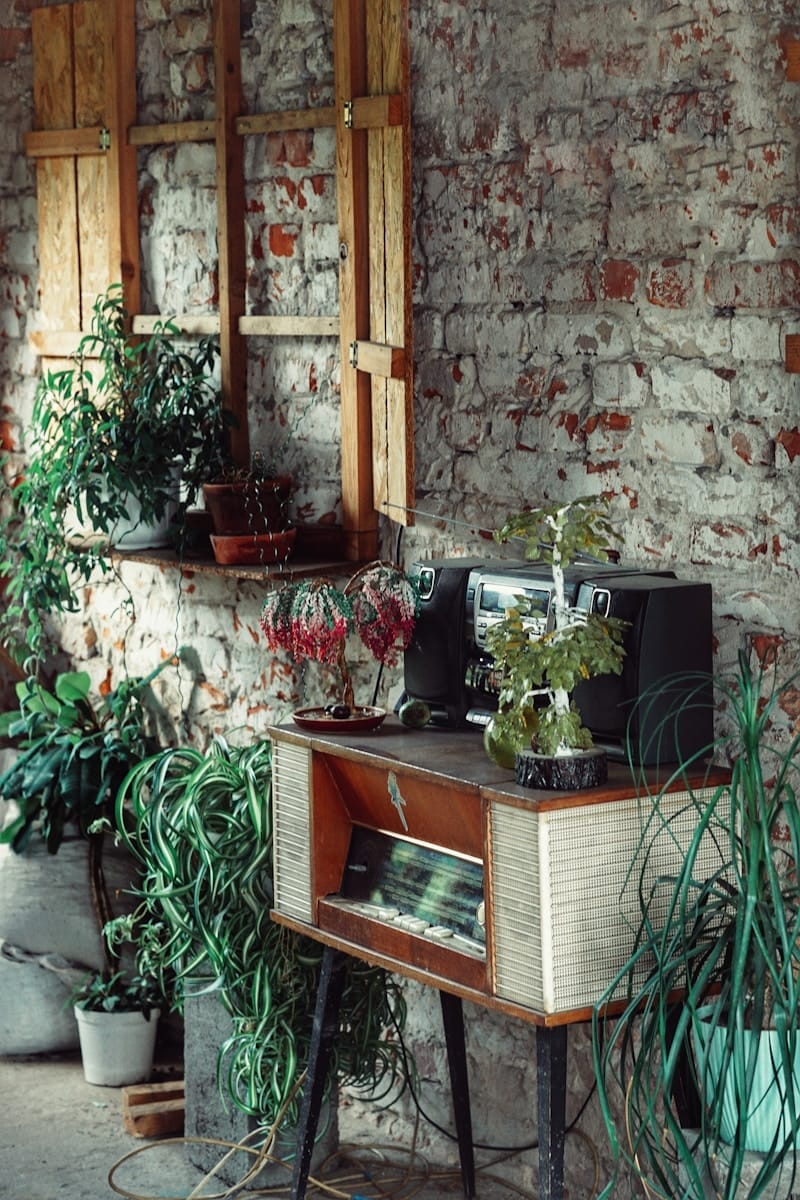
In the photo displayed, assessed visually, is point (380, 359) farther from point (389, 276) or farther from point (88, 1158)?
point (88, 1158)

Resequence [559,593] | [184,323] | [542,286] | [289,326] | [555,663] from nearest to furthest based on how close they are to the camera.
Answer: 1. [555,663]
2. [559,593]
3. [542,286]
4. [289,326]
5. [184,323]

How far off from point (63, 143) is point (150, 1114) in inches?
115

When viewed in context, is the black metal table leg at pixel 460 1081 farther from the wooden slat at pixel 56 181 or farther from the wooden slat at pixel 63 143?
the wooden slat at pixel 63 143

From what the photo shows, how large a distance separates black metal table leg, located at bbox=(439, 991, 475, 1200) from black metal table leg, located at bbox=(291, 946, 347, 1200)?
34 cm

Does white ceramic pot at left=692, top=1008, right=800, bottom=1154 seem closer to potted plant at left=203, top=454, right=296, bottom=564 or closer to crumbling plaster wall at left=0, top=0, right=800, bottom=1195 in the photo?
crumbling plaster wall at left=0, top=0, right=800, bottom=1195

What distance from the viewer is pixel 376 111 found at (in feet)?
14.1

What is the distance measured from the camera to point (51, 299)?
18.3ft

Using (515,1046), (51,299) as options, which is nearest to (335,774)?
(515,1046)

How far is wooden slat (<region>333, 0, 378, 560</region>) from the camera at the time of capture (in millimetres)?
4406

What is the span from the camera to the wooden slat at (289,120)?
455 cm

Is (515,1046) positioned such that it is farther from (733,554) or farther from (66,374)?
(66,374)

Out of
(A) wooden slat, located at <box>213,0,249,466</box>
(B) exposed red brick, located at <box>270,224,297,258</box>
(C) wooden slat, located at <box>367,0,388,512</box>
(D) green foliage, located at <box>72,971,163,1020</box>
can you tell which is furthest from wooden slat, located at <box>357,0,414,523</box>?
(D) green foliage, located at <box>72,971,163,1020</box>

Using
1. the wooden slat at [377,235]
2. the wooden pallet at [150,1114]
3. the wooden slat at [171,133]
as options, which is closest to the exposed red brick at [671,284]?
the wooden slat at [377,235]

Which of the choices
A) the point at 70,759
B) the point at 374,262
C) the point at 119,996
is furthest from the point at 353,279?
the point at 119,996
